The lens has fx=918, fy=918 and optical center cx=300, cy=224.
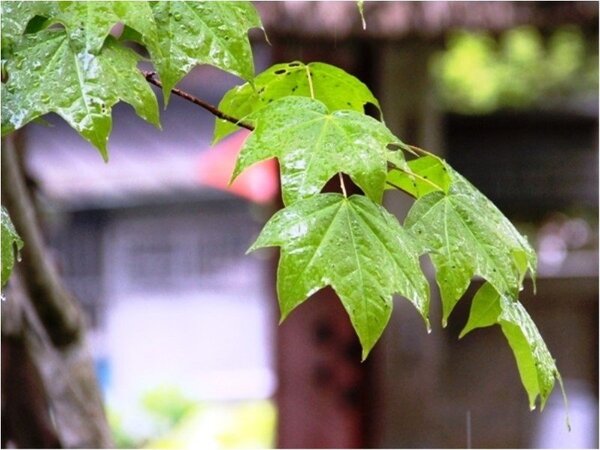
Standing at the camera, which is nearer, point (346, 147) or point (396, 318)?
point (346, 147)

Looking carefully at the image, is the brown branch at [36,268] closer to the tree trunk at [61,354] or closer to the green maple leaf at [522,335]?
the tree trunk at [61,354]

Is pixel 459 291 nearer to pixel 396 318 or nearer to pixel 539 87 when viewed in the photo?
pixel 396 318

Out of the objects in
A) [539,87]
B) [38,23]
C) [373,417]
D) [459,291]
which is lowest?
[373,417]

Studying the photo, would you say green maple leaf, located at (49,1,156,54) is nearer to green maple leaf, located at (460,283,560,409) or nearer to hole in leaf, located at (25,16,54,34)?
hole in leaf, located at (25,16,54,34)

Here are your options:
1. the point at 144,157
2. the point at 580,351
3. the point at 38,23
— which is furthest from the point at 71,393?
the point at 144,157

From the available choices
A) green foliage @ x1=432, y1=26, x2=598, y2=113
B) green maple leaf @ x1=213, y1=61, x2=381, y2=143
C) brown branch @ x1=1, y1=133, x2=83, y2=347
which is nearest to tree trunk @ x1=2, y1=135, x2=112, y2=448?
brown branch @ x1=1, y1=133, x2=83, y2=347

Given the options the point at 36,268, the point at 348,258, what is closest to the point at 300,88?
the point at 348,258

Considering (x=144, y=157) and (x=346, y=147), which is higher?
(x=144, y=157)
